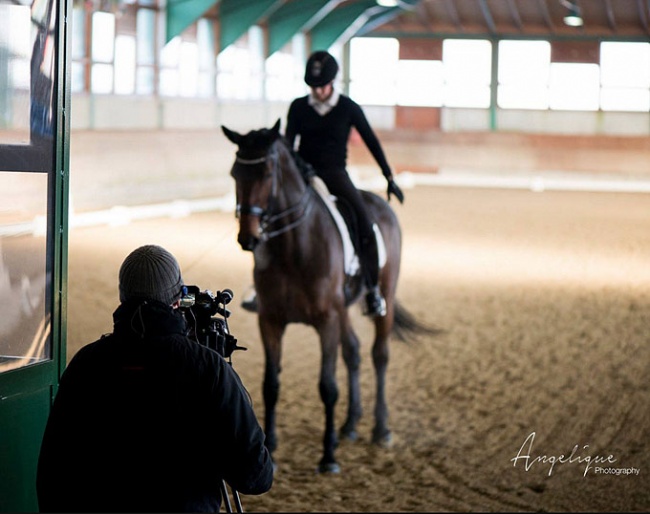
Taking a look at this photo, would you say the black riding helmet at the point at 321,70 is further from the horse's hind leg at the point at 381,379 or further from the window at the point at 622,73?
the window at the point at 622,73

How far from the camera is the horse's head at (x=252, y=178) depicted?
14.5ft

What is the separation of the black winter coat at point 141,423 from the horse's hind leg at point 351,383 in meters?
3.34

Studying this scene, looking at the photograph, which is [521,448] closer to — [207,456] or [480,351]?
[480,351]

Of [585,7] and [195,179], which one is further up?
[585,7]

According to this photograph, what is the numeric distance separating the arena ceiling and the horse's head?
11.1 meters

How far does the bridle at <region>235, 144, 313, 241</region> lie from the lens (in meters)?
4.44

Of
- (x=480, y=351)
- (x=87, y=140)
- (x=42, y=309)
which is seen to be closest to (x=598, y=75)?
(x=87, y=140)

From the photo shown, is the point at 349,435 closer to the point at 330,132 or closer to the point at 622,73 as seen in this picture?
the point at 330,132

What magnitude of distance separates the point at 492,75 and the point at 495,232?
9.79 meters

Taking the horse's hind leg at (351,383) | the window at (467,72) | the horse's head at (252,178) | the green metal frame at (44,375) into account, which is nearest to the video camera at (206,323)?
the green metal frame at (44,375)

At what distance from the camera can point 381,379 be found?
214 inches

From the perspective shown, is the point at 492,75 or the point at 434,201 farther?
the point at 492,75

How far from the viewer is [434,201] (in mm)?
15188

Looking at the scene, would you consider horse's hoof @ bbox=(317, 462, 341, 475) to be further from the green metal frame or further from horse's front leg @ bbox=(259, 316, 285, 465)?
the green metal frame
